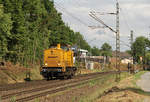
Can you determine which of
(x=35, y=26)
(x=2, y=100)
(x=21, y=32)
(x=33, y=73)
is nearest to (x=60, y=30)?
(x=35, y=26)

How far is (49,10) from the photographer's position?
261 ft

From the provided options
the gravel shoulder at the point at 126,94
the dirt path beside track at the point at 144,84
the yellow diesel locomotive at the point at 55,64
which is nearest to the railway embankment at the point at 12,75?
the yellow diesel locomotive at the point at 55,64

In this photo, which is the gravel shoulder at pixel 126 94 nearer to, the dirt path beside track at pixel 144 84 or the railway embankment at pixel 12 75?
the dirt path beside track at pixel 144 84

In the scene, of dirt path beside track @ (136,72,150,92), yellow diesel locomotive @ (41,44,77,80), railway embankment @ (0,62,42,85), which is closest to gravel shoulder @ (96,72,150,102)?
dirt path beside track @ (136,72,150,92)

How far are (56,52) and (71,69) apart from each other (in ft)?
12.5

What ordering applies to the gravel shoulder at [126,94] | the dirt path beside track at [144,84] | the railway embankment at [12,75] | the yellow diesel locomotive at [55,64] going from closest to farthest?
the gravel shoulder at [126,94]
the dirt path beside track at [144,84]
the railway embankment at [12,75]
the yellow diesel locomotive at [55,64]

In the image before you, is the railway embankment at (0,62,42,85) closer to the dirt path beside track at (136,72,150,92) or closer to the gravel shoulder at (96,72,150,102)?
the gravel shoulder at (96,72,150,102)

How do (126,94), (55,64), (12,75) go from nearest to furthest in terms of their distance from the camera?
(126,94) → (12,75) → (55,64)


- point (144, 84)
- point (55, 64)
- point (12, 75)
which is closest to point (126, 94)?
point (144, 84)

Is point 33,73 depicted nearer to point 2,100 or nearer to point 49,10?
point 2,100

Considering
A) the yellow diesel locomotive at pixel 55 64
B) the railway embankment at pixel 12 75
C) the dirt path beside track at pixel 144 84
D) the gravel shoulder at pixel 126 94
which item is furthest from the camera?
the yellow diesel locomotive at pixel 55 64

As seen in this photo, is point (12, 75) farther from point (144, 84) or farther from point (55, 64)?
point (144, 84)

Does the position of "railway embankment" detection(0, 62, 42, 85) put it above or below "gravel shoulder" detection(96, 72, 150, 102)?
above

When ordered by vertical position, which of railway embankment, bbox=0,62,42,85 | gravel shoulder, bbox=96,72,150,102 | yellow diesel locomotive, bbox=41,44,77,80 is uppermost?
yellow diesel locomotive, bbox=41,44,77,80
